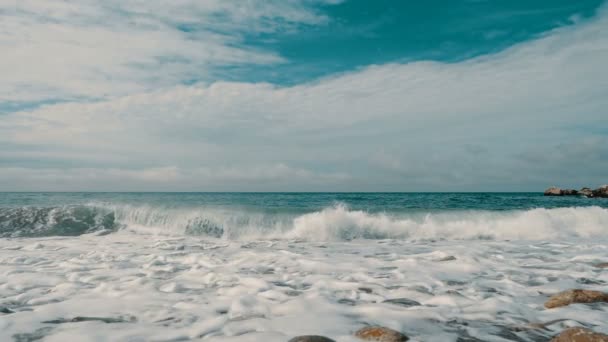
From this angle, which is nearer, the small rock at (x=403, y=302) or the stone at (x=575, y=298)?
the stone at (x=575, y=298)

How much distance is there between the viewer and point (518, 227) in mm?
15258

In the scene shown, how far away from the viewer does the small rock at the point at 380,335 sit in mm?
3635

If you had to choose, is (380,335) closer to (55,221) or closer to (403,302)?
(403,302)

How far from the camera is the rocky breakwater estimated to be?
50.0 m

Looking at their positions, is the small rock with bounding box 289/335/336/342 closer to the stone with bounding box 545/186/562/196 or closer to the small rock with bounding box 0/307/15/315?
the small rock with bounding box 0/307/15/315

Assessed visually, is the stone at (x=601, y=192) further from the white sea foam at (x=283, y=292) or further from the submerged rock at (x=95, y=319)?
the submerged rock at (x=95, y=319)

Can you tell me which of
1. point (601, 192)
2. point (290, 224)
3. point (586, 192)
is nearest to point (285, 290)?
point (290, 224)

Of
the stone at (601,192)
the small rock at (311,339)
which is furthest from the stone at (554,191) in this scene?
the small rock at (311,339)

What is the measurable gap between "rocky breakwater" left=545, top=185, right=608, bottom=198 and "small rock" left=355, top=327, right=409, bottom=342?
5933 cm

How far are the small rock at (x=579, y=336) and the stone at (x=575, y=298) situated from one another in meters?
1.30

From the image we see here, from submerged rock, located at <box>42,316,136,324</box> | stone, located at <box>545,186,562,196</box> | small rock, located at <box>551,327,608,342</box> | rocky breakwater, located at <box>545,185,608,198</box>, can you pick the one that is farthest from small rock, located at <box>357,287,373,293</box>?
stone, located at <box>545,186,562,196</box>

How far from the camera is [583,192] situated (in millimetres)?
52656

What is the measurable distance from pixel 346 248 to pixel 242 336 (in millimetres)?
7105

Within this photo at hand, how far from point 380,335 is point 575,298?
2935 mm
